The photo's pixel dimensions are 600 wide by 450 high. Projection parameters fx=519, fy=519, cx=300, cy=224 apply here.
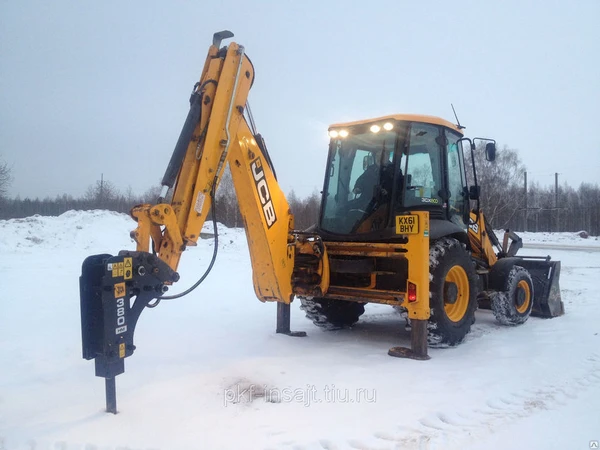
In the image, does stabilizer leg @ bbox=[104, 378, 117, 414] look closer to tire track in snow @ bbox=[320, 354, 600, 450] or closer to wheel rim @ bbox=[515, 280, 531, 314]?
tire track in snow @ bbox=[320, 354, 600, 450]

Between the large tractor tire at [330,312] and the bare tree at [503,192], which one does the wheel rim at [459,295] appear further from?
the bare tree at [503,192]

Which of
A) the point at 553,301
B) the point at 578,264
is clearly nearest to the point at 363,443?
the point at 553,301

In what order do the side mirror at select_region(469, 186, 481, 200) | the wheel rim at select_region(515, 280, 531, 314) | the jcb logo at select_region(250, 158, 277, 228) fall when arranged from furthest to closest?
the wheel rim at select_region(515, 280, 531, 314)
the side mirror at select_region(469, 186, 481, 200)
the jcb logo at select_region(250, 158, 277, 228)

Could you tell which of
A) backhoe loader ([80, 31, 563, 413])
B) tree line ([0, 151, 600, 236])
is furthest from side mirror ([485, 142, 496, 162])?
tree line ([0, 151, 600, 236])

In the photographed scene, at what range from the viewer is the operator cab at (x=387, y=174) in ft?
20.1

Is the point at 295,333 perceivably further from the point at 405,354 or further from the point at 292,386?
the point at 292,386

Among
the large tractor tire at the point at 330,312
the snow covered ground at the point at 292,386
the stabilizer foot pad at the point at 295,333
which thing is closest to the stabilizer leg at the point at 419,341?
the snow covered ground at the point at 292,386

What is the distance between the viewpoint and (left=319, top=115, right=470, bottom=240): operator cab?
612 cm

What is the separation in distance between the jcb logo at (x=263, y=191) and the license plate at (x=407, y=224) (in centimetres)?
134

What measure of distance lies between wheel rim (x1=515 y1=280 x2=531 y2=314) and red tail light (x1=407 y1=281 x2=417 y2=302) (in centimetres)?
276

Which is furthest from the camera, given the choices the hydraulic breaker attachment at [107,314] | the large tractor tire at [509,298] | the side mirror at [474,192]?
the large tractor tire at [509,298]

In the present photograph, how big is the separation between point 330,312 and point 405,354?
1640 millimetres

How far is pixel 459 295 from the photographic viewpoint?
6.39 meters

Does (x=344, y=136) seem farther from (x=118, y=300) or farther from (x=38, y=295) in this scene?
(x=38, y=295)
